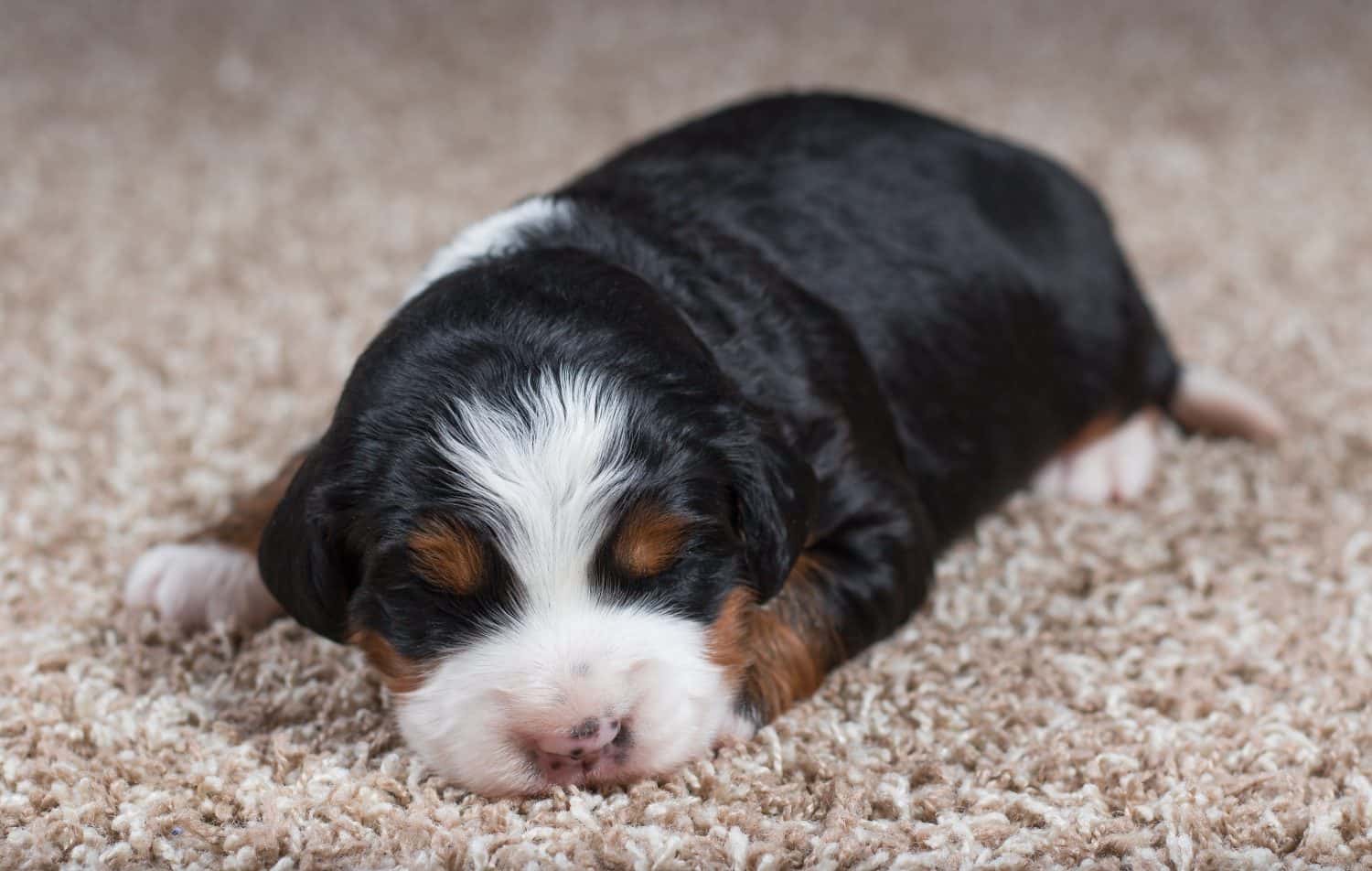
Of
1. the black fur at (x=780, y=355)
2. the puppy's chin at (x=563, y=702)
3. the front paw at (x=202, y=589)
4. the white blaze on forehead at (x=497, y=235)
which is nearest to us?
the puppy's chin at (x=563, y=702)

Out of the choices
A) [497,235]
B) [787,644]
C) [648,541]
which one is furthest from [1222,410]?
[648,541]

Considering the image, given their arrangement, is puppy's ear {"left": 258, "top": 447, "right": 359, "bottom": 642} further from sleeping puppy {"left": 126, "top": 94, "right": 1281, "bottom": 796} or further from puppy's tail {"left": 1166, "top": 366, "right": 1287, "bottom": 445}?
puppy's tail {"left": 1166, "top": 366, "right": 1287, "bottom": 445}

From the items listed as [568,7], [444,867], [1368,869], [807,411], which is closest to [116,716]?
[444,867]

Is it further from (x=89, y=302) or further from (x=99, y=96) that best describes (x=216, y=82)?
(x=89, y=302)

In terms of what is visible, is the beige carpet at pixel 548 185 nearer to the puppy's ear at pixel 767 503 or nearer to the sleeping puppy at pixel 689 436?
the sleeping puppy at pixel 689 436

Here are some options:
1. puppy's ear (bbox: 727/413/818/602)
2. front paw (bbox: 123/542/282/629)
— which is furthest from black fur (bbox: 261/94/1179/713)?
front paw (bbox: 123/542/282/629)

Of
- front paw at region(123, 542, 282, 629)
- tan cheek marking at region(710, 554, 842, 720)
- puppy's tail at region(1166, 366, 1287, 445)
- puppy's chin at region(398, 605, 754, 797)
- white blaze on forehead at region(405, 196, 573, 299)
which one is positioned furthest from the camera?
puppy's tail at region(1166, 366, 1287, 445)

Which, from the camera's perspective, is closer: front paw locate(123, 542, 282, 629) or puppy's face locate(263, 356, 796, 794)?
puppy's face locate(263, 356, 796, 794)

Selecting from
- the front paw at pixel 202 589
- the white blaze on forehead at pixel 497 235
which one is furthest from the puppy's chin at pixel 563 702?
the white blaze on forehead at pixel 497 235
